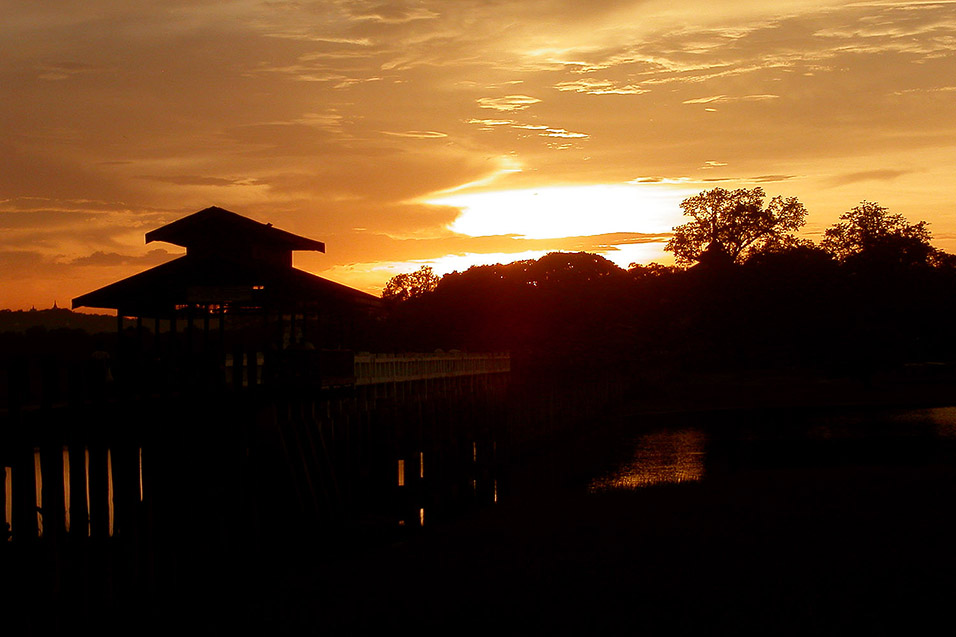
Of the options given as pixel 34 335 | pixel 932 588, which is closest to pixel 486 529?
pixel 932 588

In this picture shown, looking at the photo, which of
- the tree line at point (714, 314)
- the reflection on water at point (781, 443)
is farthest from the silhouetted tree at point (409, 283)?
the reflection on water at point (781, 443)

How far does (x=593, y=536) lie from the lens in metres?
13.9

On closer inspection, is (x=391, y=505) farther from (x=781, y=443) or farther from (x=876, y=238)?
(x=876, y=238)

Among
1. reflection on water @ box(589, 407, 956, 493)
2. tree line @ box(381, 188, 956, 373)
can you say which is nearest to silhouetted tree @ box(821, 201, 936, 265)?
tree line @ box(381, 188, 956, 373)

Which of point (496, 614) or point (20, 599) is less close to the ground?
point (20, 599)

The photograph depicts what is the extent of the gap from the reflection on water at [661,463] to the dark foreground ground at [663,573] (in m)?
7.17

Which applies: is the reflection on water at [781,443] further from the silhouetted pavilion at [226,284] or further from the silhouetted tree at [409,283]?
the silhouetted tree at [409,283]

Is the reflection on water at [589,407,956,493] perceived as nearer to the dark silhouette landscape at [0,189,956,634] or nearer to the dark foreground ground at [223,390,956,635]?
the dark silhouette landscape at [0,189,956,634]

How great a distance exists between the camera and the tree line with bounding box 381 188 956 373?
63969 mm

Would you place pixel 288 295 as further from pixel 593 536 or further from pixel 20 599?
pixel 20 599

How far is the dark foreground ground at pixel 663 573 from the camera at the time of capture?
9.74 meters

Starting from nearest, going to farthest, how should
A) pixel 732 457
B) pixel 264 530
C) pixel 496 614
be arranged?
pixel 496 614
pixel 264 530
pixel 732 457

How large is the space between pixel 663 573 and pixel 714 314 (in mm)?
67994

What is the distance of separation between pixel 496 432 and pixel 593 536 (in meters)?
11.5
